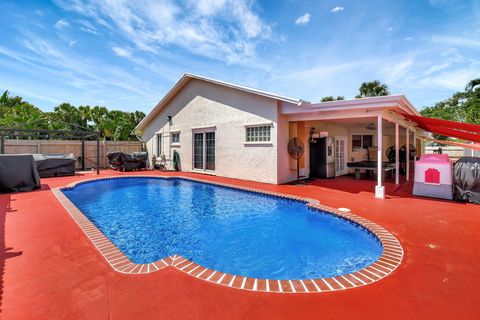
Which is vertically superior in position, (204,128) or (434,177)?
(204,128)

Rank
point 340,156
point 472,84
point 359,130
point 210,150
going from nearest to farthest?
point 340,156 < point 210,150 < point 359,130 < point 472,84

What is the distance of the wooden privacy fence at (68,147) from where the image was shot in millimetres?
15899

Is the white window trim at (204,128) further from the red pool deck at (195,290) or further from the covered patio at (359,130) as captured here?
the red pool deck at (195,290)

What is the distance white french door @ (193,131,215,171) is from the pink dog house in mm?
10309

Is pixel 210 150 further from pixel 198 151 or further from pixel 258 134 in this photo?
pixel 258 134

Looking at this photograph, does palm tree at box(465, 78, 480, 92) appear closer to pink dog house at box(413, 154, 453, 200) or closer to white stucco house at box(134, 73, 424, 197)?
white stucco house at box(134, 73, 424, 197)

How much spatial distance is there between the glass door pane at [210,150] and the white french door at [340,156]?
294 inches

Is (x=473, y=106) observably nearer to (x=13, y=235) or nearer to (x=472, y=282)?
(x=472, y=282)

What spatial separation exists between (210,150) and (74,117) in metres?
20.2

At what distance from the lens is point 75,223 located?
559cm

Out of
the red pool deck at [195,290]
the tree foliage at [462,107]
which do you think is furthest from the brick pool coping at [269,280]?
the tree foliage at [462,107]

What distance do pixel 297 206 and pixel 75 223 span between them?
6149 millimetres

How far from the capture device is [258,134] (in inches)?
476

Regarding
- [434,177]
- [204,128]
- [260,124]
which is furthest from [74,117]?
[434,177]
